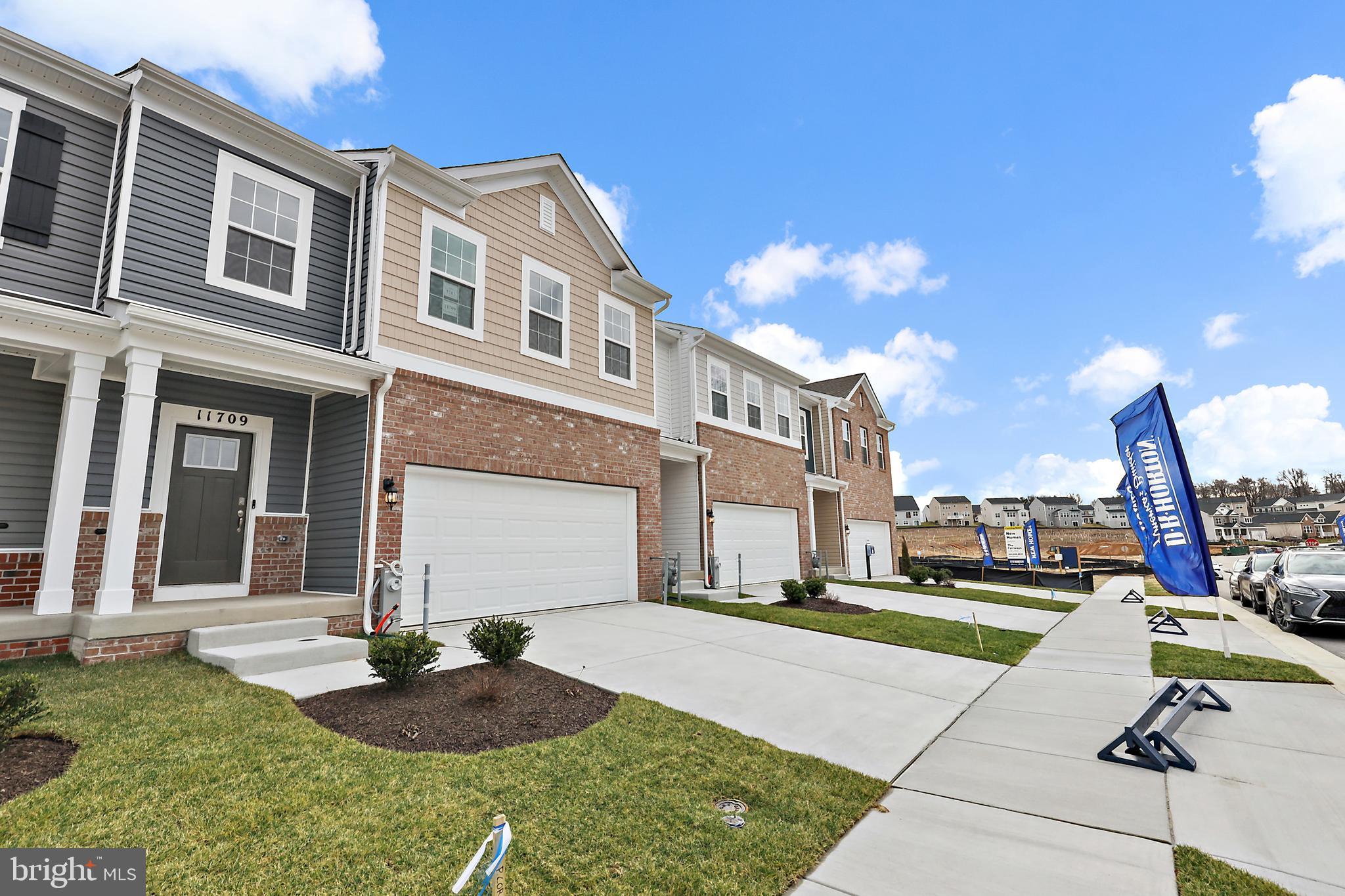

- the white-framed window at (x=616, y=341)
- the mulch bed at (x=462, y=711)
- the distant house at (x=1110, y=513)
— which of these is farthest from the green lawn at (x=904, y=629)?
the distant house at (x=1110, y=513)

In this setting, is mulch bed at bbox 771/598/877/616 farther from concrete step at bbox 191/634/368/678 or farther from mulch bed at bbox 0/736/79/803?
mulch bed at bbox 0/736/79/803

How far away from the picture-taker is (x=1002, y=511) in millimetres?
97062

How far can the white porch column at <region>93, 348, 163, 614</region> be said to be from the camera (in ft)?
19.4

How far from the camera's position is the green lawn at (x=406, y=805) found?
2.60 metres

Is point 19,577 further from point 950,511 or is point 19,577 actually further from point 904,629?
point 950,511

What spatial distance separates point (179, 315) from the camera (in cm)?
646

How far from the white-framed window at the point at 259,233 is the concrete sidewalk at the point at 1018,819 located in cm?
916

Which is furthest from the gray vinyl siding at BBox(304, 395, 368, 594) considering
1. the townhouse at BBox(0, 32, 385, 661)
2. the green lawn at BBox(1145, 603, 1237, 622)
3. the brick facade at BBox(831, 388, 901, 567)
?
the brick facade at BBox(831, 388, 901, 567)

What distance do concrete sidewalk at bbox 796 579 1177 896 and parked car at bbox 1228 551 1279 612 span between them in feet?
42.0

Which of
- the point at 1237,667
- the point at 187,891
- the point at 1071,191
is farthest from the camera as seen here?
the point at 1071,191

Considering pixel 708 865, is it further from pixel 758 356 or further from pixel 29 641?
pixel 758 356

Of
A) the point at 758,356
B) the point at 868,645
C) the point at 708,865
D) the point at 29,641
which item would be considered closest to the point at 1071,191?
the point at 758,356

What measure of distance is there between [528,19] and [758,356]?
950 cm

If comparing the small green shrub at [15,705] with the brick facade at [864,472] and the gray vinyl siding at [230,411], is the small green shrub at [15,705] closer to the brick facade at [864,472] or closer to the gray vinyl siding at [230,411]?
the gray vinyl siding at [230,411]
